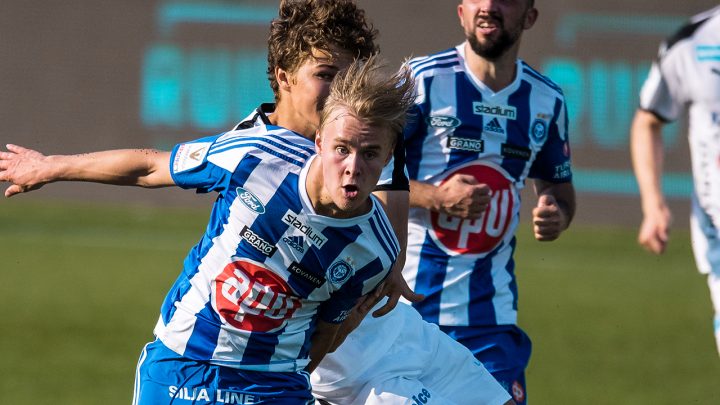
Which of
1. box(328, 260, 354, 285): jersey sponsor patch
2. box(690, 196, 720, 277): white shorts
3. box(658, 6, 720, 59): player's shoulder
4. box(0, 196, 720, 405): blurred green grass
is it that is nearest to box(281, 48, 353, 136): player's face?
box(328, 260, 354, 285): jersey sponsor patch

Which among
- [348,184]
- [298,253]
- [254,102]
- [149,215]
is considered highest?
[348,184]

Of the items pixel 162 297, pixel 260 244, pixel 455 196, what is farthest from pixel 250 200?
pixel 162 297

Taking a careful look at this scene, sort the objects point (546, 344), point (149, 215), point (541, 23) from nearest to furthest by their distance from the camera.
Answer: point (546, 344) → point (541, 23) → point (149, 215)

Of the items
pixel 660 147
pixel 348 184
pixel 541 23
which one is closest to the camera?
pixel 348 184

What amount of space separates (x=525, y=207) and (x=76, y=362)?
348 inches

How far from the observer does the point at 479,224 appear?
5668 mm

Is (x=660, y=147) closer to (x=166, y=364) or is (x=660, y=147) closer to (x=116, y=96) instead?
(x=166, y=364)

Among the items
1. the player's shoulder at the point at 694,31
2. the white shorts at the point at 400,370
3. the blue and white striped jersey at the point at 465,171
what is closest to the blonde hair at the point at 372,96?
the white shorts at the point at 400,370

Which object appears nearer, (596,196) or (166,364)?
(166,364)

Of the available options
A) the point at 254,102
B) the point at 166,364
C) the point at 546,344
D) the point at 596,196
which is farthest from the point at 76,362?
the point at 596,196

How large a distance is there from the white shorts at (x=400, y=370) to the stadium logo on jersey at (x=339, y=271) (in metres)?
0.59

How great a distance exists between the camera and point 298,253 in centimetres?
421

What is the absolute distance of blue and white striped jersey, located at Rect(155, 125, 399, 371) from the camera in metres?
4.19

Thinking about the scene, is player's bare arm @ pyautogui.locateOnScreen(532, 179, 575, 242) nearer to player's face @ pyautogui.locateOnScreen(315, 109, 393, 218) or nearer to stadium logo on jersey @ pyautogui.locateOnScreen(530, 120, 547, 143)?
stadium logo on jersey @ pyautogui.locateOnScreen(530, 120, 547, 143)
